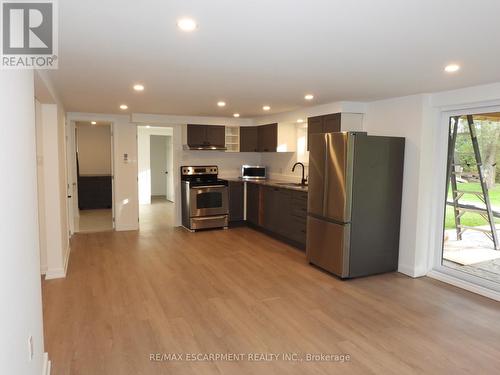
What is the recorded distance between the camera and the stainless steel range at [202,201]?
6.77 metres

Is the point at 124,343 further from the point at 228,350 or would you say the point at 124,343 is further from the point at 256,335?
the point at 256,335

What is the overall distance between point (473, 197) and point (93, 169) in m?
8.85

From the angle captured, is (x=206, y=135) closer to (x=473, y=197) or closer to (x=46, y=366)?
(x=473, y=197)

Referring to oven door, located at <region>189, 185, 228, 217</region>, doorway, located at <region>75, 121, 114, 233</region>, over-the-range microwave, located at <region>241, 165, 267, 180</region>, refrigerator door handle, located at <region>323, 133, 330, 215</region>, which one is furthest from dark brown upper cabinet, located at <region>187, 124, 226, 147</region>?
refrigerator door handle, located at <region>323, 133, 330, 215</region>

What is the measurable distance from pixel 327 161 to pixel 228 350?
257 centimetres

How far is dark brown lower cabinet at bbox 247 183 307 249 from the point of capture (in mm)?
5500

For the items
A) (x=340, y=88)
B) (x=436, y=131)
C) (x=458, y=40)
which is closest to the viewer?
(x=458, y=40)

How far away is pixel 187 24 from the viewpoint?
6.85 feet

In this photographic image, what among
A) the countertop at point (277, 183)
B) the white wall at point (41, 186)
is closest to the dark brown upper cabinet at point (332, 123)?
the countertop at point (277, 183)

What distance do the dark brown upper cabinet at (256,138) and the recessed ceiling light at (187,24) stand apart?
4802 mm

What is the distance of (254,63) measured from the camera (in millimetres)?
2961

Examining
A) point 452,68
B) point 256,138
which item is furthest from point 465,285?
point 256,138

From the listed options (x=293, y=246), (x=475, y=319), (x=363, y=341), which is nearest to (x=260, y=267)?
(x=293, y=246)

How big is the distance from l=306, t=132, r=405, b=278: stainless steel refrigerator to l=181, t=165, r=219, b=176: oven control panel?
3226 mm
